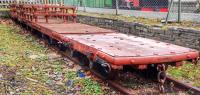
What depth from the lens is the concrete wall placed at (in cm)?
Answer: 873

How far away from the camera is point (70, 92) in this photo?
659cm

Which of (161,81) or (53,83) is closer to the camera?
(161,81)

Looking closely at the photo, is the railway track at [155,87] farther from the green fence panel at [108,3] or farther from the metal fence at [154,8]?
the green fence panel at [108,3]

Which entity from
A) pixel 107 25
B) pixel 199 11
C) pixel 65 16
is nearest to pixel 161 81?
pixel 199 11

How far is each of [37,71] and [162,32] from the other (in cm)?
374

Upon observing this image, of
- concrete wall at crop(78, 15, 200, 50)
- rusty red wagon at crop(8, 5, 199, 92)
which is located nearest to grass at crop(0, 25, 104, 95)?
rusty red wagon at crop(8, 5, 199, 92)

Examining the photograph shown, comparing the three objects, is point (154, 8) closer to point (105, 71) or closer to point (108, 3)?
point (108, 3)

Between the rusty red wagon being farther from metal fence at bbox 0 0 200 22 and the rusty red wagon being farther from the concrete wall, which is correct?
metal fence at bbox 0 0 200 22

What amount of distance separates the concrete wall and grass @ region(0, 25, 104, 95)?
8.78 feet

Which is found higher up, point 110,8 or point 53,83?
point 110,8

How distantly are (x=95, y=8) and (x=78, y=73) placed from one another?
384 inches

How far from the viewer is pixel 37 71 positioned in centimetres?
810

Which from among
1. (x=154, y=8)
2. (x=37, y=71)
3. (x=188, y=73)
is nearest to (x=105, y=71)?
(x=37, y=71)

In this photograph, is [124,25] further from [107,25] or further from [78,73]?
[78,73]
